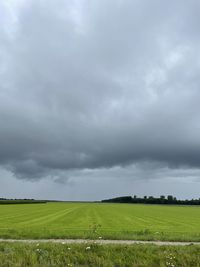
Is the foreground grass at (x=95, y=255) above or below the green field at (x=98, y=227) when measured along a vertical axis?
below

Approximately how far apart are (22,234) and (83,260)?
1312cm

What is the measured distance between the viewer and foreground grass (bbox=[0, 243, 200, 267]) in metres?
23.5

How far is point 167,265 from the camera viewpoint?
2361 centimetres

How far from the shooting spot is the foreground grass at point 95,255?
924 inches

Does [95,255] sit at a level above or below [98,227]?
below

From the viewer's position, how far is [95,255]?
24.4m

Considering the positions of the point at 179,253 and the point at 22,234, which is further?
the point at 22,234

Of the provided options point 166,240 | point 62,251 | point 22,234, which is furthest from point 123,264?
point 22,234

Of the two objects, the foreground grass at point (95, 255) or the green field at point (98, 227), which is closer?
the foreground grass at point (95, 255)

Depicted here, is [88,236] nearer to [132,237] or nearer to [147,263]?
[132,237]

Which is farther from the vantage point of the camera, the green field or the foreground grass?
the green field

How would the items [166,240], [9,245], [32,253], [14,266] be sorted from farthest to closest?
1. [166,240]
2. [9,245]
3. [32,253]
4. [14,266]

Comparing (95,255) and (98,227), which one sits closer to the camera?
(95,255)

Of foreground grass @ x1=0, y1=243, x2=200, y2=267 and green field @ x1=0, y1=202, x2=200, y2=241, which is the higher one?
green field @ x1=0, y1=202, x2=200, y2=241
